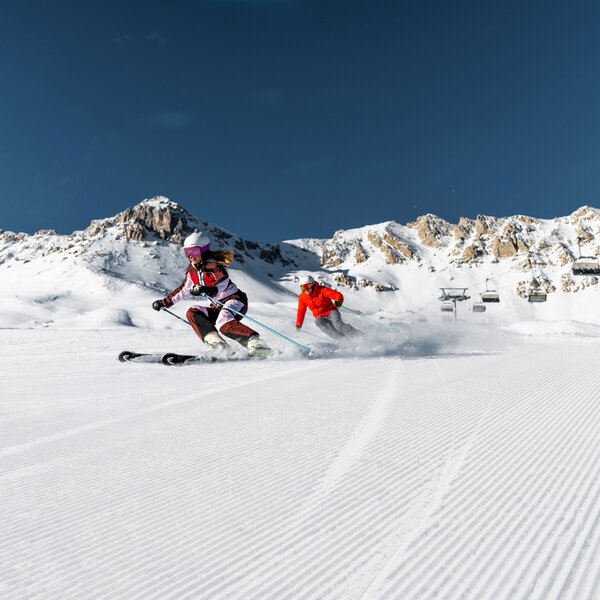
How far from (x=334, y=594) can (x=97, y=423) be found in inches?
114

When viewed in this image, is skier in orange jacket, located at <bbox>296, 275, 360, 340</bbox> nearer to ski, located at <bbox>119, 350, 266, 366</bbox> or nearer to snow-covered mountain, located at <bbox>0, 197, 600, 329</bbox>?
ski, located at <bbox>119, 350, 266, 366</bbox>

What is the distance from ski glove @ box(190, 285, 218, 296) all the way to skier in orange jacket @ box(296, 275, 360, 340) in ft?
8.36

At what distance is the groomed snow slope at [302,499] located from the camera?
4.96 feet

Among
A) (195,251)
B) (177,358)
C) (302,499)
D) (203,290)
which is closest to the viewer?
(302,499)

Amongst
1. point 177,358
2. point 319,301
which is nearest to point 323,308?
point 319,301

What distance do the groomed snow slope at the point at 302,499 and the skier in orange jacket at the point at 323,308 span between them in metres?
6.56

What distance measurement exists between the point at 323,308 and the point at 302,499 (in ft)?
29.6

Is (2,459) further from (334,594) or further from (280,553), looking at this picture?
(334,594)

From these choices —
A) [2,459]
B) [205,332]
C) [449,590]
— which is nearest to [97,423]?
[2,459]

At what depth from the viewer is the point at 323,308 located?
11.1 metres

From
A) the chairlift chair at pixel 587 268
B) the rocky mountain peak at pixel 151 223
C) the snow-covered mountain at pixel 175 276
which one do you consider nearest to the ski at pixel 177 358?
the chairlift chair at pixel 587 268

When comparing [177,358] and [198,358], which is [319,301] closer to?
[198,358]

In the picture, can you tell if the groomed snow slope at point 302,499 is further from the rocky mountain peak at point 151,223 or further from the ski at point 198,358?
the rocky mountain peak at point 151,223

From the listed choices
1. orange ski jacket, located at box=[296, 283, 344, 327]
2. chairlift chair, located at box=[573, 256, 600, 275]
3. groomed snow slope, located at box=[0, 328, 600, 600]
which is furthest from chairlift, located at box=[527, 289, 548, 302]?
groomed snow slope, located at box=[0, 328, 600, 600]
